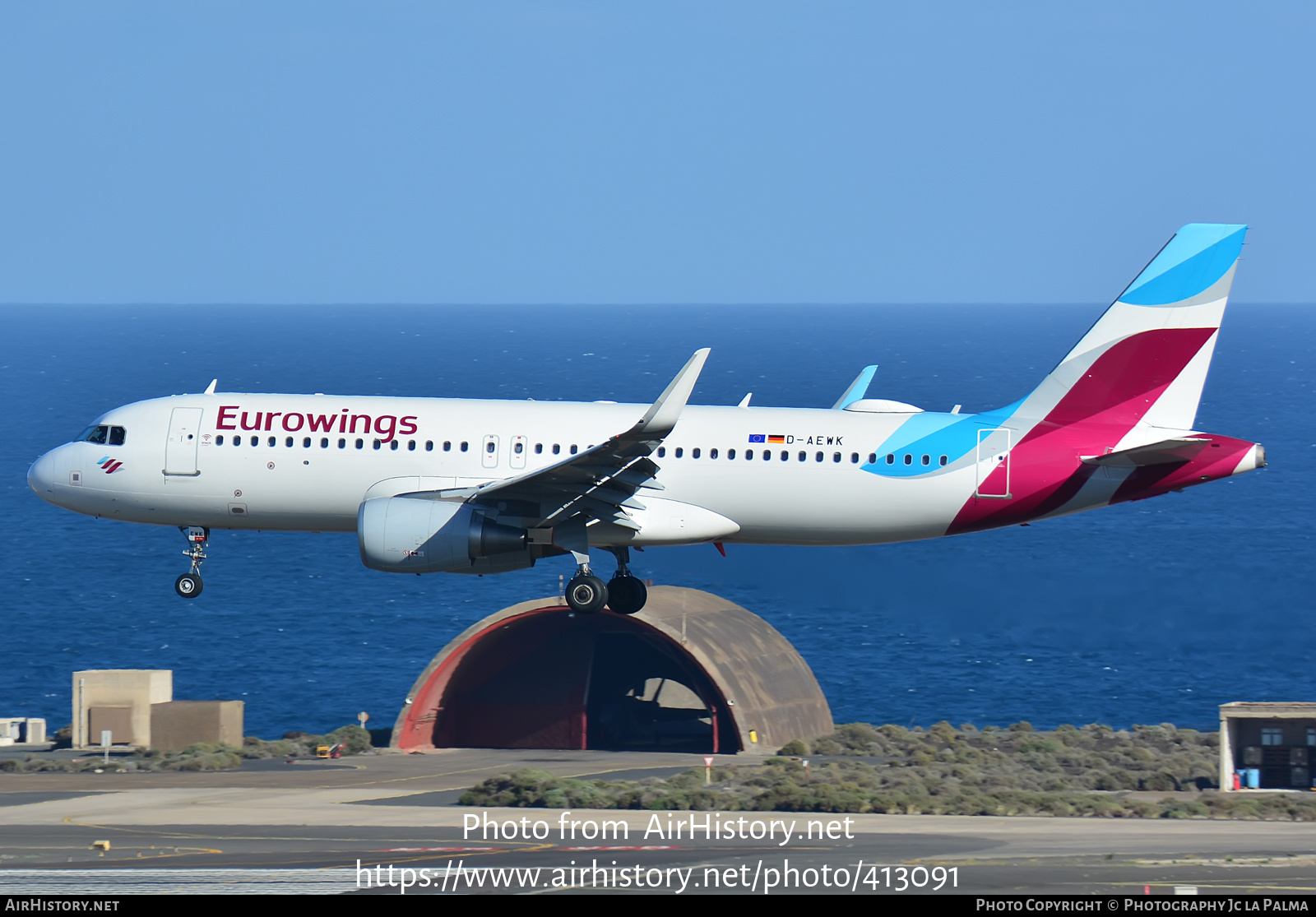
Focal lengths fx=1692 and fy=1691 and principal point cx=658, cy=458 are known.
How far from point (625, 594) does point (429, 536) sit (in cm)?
612

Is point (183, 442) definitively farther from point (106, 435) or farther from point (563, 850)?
point (563, 850)

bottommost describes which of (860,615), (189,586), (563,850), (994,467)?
(563,850)

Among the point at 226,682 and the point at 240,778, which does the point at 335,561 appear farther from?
the point at 240,778

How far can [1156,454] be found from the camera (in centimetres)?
3944

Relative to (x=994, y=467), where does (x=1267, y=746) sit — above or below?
below

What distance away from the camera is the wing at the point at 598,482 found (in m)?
37.2

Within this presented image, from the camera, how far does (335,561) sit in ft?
389

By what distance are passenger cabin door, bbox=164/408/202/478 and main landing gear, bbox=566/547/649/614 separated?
10254mm

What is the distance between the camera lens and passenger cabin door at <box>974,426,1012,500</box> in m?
40.8


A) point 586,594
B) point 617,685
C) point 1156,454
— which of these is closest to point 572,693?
point 617,685

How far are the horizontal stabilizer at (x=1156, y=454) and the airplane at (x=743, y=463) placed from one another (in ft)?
0.25

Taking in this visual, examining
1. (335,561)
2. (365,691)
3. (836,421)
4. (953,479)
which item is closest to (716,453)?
(836,421)

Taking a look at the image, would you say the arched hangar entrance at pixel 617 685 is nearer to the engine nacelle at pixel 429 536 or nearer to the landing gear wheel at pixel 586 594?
the landing gear wheel at pixel 586 594

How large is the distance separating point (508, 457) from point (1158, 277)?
55.0 ft
